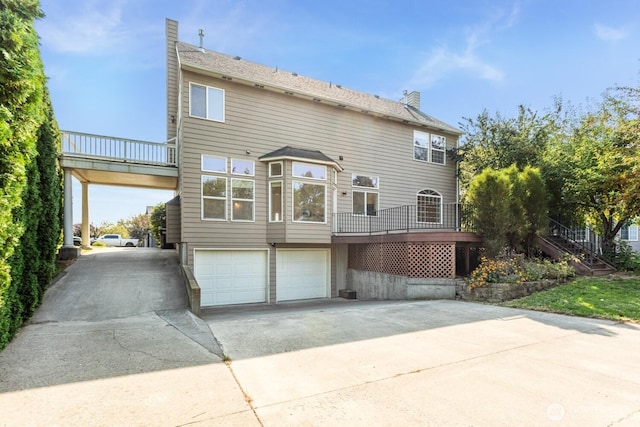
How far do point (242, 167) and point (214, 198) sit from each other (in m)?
1.42

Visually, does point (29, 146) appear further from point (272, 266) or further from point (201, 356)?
point (272, 266)

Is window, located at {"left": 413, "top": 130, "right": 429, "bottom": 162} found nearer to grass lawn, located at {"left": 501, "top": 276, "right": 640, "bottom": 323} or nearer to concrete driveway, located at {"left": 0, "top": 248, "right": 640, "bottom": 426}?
grass lawn, located at {"left": 501, "top": 276, "right": 640, "bottom": 323}

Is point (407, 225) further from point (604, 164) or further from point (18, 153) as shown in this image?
point (18, 153)

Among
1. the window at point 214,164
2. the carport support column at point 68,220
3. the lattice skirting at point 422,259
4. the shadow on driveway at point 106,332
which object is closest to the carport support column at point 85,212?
the carport support column at point 68,220

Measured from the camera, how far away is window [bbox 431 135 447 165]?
1484cm

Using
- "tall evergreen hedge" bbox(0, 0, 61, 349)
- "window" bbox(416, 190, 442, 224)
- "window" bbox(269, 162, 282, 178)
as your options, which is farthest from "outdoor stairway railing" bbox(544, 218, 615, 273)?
"tall evergreen hedge" bbox(0, 0, 61, 349)

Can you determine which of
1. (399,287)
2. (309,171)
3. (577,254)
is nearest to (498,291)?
(399,287)

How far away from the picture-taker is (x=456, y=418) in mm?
2840

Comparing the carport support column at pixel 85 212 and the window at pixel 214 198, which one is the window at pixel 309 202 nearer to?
the window at pixel 214 198

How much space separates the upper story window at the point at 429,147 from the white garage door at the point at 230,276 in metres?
8.31

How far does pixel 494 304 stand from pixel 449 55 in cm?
922

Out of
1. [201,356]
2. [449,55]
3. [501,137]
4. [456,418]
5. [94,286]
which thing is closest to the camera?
[456,418]

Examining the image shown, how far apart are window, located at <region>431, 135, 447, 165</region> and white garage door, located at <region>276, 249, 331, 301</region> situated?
6.88 meters

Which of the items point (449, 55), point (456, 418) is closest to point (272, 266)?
point (456, 418)
